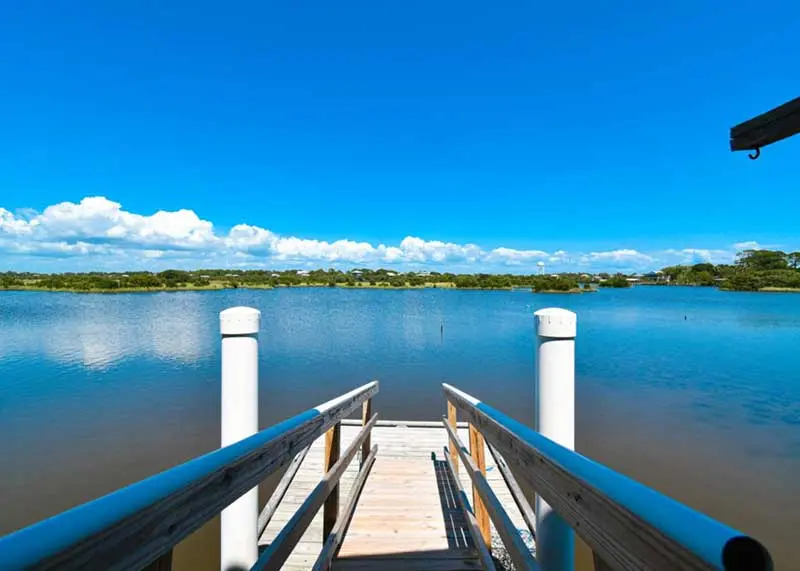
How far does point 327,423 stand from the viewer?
2244 mm

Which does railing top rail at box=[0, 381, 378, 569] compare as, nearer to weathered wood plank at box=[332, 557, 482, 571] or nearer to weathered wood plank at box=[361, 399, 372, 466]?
weathered wood plank at box=[332, 557, 482, 571]

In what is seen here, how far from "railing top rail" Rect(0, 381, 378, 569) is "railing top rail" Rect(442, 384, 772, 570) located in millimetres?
757

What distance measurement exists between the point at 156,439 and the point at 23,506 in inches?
104

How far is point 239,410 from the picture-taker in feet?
6.95

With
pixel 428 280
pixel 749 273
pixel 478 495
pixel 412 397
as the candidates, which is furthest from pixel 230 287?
pixel 749 273

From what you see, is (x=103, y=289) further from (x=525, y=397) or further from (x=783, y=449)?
(x=783, y=449)

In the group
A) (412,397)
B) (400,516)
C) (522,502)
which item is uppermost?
(522,502)

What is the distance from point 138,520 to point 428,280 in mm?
113979

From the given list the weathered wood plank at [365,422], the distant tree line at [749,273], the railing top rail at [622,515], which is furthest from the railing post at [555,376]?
the distant tree line at [749,273]

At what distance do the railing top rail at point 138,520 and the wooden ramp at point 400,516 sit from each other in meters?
1.86

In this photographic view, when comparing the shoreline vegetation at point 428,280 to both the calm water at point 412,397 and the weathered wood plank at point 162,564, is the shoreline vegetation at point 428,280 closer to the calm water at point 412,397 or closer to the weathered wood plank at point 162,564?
the calm water at point 412,397

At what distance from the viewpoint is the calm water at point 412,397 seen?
695 centimetres

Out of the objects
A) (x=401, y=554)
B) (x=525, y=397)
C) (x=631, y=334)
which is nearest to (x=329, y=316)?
(x=631, y=334)

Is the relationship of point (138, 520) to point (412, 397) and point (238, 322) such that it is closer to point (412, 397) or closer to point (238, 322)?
point (238, 322)
